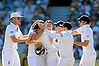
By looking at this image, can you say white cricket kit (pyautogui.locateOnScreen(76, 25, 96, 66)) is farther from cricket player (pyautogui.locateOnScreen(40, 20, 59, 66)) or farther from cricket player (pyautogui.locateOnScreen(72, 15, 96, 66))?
cricket player (pyautogui.locateOnScreen(40, 20, 59, 66))

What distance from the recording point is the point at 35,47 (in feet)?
43.9

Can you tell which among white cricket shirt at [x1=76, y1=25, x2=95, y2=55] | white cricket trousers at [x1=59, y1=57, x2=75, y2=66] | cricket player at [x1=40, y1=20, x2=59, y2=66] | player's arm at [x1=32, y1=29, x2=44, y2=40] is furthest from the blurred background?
white cricket trousers at [x1=59, y1=57, x2=75, y2=66]

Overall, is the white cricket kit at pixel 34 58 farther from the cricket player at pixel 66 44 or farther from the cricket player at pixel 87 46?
the cricket player at pixel 87 46

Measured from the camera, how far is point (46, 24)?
519 inches

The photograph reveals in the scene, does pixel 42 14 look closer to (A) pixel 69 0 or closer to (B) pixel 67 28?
(A) pixel 69 0

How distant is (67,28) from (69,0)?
37.9 ft

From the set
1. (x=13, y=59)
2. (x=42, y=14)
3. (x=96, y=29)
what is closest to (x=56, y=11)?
(x=42, y=14)

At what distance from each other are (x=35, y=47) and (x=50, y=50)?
42 cm

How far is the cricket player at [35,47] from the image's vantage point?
1315 centimetres

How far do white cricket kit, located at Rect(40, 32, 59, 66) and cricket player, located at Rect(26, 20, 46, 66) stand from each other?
137 millimetres

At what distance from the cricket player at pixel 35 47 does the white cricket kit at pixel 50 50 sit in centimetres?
14

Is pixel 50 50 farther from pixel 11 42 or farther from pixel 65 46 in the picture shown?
pixel 11 42

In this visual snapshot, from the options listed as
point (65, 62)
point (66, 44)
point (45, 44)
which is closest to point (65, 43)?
point (66, 44)

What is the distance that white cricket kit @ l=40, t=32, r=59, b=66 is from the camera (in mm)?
13281
